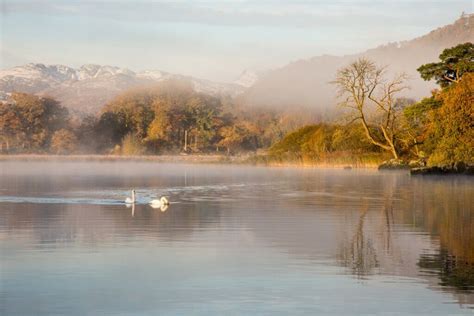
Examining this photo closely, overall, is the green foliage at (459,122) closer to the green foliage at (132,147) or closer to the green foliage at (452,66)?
the green foliage at (452,66)

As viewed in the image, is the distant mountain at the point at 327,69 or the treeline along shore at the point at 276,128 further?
the distant mountain at the point at 327,69

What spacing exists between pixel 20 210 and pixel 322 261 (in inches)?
497

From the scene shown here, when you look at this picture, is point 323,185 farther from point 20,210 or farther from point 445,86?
point 445,86

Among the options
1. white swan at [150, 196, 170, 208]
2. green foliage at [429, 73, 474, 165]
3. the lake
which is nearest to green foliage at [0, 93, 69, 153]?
green foliage at [429, 73, 474, 165]

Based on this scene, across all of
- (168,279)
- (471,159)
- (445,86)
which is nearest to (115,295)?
(168,279)

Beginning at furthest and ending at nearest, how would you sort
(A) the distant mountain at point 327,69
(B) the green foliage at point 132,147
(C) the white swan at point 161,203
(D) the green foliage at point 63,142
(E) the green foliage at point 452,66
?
1. (A) the distant mountain at point 327,69
2. (D) the green foliage at point 63,142
3. (B) the green foliage at point 132,147
4. (E) the green foliage at point 452,66
5. (C) the white swan at point 161,203

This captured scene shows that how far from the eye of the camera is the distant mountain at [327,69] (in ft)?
446

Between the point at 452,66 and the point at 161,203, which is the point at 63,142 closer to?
the point at 452,66

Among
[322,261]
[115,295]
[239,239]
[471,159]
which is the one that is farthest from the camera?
[471,159]

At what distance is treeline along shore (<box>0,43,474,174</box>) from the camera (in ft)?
163

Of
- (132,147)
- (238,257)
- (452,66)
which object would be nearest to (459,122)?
(452,66)

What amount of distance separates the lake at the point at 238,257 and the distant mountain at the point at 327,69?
336 ft

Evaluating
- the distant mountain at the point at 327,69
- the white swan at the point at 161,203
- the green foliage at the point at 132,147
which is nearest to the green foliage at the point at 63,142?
the green foliage at the point at 132,147

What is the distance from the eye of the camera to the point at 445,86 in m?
56.5
